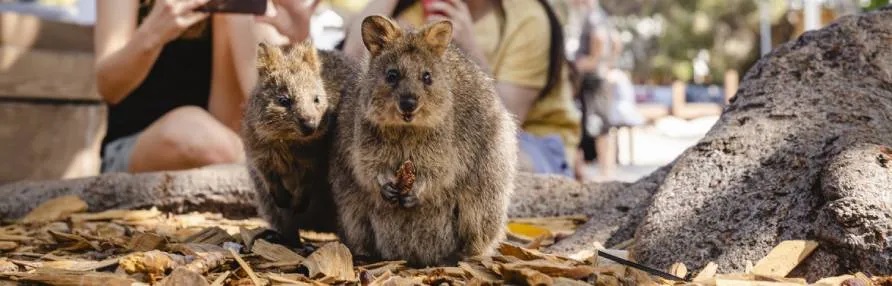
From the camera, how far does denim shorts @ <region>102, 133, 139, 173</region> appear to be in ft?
14.8

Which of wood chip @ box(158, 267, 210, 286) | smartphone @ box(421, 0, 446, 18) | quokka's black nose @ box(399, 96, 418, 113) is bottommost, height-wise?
wood chip @ box(158, 267, 210, 286)

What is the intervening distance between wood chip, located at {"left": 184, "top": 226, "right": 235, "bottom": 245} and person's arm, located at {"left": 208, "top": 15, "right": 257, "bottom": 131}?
93cm

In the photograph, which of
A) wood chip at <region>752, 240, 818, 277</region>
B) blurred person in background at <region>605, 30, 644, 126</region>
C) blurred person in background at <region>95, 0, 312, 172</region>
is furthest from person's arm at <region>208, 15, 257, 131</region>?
A: blurred person in background at <region>605, 30, 644, 126</region>

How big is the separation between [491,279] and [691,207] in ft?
2.29

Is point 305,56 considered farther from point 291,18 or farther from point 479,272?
point 291,18

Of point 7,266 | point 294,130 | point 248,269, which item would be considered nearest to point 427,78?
point 294,130

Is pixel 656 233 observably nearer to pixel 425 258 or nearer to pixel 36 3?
pixel 425 258

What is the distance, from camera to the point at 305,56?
105 inches

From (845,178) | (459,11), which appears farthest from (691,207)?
(459,11)

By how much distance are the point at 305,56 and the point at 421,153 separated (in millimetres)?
462

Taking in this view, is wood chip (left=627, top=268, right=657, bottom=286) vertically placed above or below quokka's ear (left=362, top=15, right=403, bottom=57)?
below

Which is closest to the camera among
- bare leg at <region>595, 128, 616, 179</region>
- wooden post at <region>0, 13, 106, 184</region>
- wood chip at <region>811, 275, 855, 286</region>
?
wood chip at <region>811, 275, 855, 286</region>

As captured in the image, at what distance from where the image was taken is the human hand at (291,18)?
359 cm

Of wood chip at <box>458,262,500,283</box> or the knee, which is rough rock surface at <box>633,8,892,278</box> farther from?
the knee
